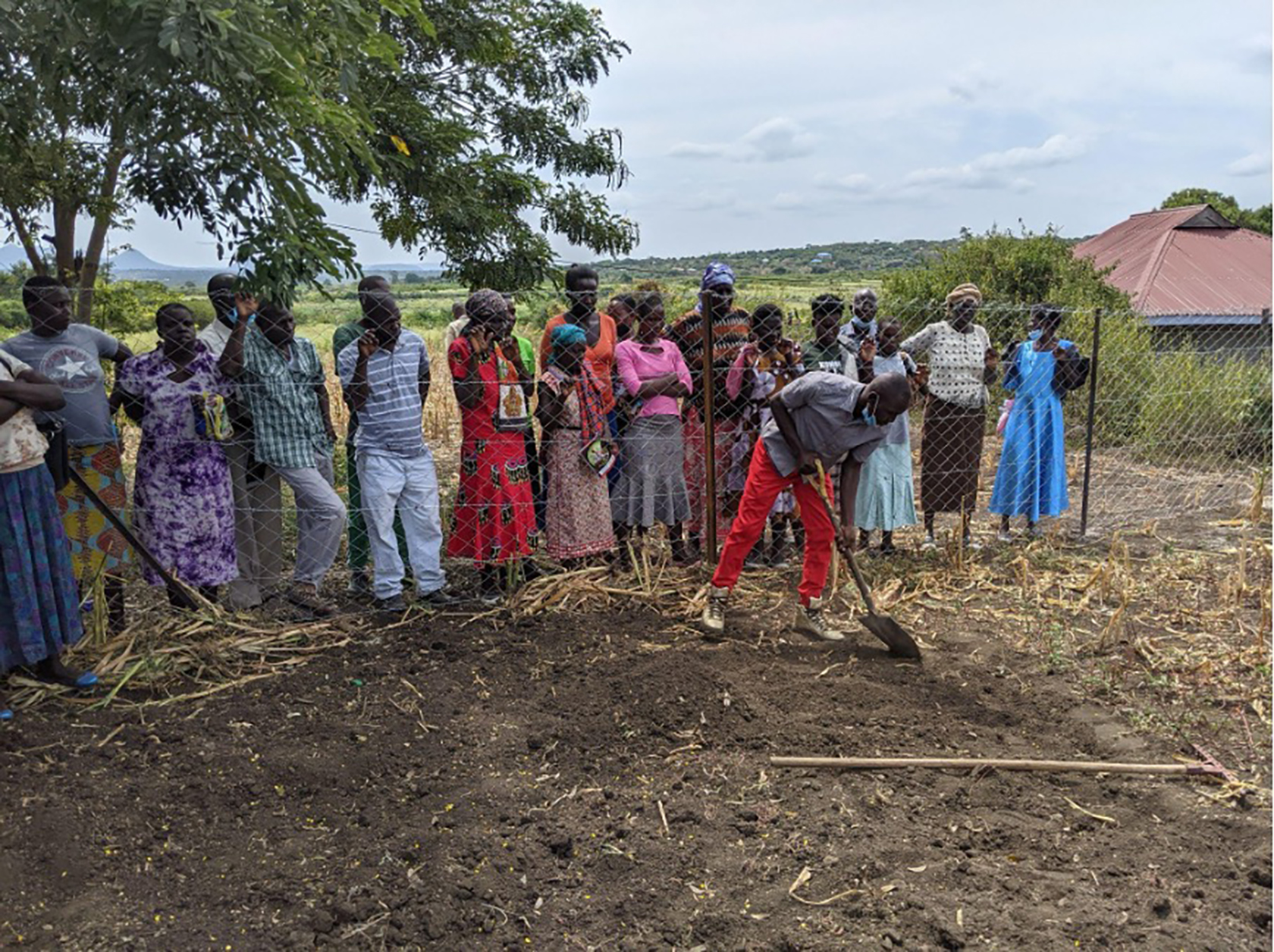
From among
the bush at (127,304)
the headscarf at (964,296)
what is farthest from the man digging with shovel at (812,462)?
the bush at (127,304)

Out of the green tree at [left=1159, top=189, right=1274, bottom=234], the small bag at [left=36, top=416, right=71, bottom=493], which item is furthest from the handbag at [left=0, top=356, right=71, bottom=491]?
the green tree at [left=1159, top=189, right=1274, bottom=234]

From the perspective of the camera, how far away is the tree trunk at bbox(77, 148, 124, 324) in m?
5.94

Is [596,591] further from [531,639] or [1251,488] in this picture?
[1251,488]

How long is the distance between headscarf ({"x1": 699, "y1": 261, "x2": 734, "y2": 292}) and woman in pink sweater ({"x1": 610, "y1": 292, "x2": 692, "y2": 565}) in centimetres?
27

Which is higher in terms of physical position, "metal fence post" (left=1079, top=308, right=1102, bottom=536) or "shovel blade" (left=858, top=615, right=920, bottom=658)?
"metal fence post" (left=1079, top=308, right=1102, bottom=536)

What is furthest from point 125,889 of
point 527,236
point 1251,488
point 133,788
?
point 1251,488

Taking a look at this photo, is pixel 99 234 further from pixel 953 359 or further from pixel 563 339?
pixel 953 359

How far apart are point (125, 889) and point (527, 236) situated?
4.93 metres

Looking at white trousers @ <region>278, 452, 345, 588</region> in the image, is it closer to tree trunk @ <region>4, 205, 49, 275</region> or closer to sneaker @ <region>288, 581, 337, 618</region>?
sneaker @ <region>288, 581, 337, 618</region>

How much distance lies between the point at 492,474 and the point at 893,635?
209 centimetres

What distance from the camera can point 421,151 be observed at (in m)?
6.02

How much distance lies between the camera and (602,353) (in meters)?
5.44

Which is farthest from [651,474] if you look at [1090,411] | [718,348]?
[1090,411]

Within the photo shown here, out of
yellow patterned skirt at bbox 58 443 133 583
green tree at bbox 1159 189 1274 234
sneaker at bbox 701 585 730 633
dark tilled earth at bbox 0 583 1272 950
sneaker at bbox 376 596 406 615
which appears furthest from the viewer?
green tree at bbox 1159 189 1274 234
